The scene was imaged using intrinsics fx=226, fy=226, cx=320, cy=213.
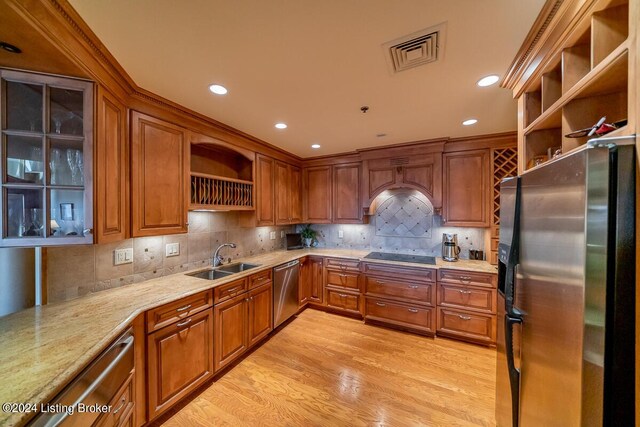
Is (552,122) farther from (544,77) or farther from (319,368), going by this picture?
(319,368)

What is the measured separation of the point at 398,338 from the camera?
279 cm

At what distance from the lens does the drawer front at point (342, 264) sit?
3272 millimetres

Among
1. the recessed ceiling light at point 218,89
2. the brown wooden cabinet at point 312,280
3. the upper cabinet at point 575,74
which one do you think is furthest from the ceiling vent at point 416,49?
the brown wooden cabinet at point 312,280

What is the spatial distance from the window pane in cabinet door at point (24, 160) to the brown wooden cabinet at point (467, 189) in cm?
370

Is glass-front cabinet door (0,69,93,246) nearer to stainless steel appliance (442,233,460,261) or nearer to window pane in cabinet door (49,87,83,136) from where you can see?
window pane in cabinet door (49,87,83,136)

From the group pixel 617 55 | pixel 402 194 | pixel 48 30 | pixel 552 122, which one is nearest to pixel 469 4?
pixel 617 55

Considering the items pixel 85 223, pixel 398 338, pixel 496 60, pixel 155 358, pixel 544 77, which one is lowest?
pixel 398 338

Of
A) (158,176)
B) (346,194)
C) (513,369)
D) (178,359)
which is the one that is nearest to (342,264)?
(346,194)

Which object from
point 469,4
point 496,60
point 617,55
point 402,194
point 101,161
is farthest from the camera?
point 402,194

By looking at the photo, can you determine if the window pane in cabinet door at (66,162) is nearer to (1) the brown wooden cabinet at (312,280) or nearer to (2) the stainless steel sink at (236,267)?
(2) the stainless steel sink at (236,267)

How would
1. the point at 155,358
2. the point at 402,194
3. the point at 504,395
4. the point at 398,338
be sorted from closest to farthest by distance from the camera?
the point at 504,395
the point at 155,358
the point at 398,338
the point at 402,194

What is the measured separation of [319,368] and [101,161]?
247 cm

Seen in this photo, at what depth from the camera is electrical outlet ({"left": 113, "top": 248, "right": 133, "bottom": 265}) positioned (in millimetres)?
1887

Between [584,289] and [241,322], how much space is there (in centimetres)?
246
